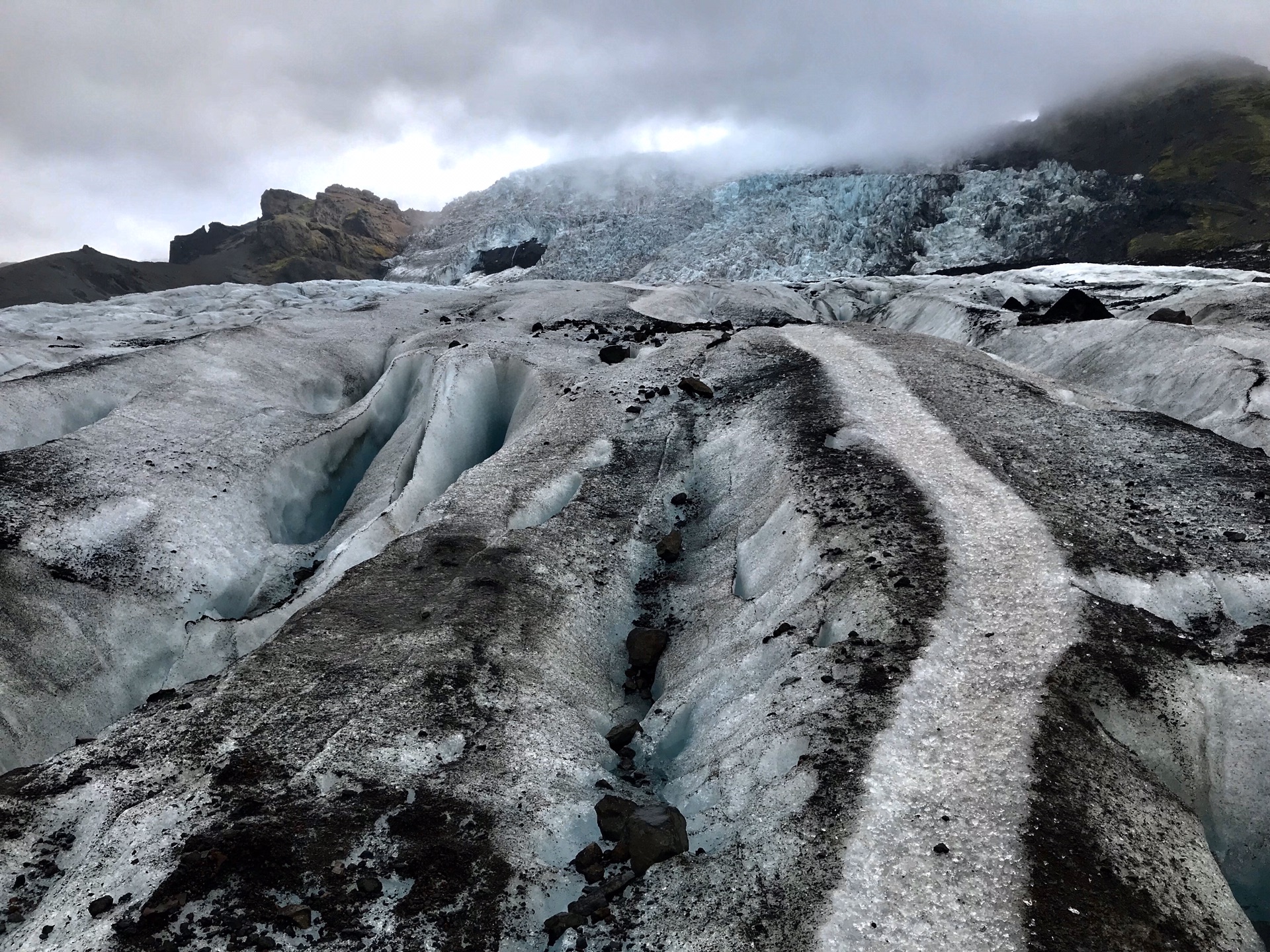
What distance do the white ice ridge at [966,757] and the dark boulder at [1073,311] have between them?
834 inches

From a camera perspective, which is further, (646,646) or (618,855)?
(646,646)

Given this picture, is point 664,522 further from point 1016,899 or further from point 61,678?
point 61,678

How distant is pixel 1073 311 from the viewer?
30.0 m

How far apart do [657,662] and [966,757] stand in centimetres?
502

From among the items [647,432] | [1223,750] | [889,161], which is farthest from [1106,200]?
[1223,750]

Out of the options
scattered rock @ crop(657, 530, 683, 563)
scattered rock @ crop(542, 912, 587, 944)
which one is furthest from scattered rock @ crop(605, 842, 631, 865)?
scattered rock @ crop(657, 530, 683, 563)

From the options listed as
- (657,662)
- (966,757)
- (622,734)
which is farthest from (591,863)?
(657,662)

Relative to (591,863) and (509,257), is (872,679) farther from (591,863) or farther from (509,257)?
(509,257)

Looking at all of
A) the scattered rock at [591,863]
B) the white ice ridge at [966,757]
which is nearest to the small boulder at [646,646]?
the scattered rock at [591,863]

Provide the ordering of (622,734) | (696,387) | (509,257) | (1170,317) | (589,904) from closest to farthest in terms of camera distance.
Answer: (589,904), (622,734), (696,387), (1170,317), (509,257)

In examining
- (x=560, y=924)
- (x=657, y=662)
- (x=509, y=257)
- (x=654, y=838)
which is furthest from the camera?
(x=509, y=257)

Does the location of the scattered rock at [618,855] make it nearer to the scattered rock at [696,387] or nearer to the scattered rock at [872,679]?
the scattered rock at [872,679]

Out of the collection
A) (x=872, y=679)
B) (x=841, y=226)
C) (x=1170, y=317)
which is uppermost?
(x=841, y=226)

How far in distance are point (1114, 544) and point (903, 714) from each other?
5.07m
